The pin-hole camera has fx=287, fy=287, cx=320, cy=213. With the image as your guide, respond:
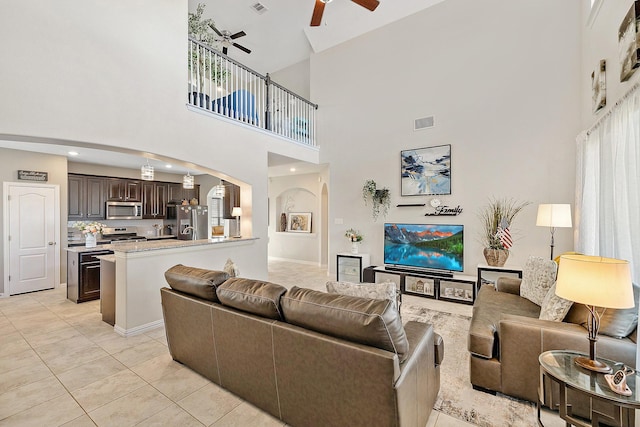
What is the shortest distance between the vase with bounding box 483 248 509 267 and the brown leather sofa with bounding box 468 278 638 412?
224 cm

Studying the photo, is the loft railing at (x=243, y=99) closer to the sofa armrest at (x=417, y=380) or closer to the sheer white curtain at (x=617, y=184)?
the sofa armrest at (x=417, y=380)

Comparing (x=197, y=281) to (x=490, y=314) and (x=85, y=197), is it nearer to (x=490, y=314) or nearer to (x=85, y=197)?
(x=490, y=314)

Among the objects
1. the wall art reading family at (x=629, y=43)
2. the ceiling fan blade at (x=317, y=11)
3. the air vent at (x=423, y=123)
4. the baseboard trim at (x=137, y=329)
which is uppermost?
the ceiling fan blade at (x=317, y=11)

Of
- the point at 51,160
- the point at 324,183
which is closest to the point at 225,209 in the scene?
the point at 324,183

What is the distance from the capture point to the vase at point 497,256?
4395mm

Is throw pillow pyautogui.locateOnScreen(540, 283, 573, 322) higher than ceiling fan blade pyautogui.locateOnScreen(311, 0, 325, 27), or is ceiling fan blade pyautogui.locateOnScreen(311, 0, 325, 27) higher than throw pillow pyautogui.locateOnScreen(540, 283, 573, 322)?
ceiling fan blade pyautogui.locateOnScreen(311, 0, 325, 27)

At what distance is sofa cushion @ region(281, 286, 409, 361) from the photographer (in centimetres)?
149

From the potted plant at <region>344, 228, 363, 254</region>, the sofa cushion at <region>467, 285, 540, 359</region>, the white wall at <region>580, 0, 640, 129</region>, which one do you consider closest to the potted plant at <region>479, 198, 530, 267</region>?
the sofa cushion at <region>467, 285, 540, 359</region>

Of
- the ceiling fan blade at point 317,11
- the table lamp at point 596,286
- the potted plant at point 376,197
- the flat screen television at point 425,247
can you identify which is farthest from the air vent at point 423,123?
the table lamp at point 596,286

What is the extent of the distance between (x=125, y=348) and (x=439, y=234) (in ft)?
15.8

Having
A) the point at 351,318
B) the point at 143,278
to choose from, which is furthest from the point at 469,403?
the point at 143,278

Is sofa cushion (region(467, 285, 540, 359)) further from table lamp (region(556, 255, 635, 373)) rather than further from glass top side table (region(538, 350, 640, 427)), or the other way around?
table lamp (region(556, 255, 635, 373))

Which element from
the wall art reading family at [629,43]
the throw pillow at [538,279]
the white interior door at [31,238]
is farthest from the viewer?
the white interior door at [31,238]

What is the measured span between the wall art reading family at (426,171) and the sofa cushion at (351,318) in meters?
4.11
